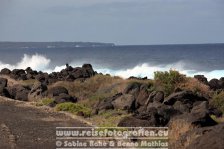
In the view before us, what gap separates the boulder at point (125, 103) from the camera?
2186 cm

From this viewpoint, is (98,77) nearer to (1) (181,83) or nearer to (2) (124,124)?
(1) (181,83)

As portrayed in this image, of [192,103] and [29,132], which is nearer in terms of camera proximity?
[29,132]

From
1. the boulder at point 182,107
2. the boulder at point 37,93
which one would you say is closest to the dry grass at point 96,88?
the boulder at point 37,93

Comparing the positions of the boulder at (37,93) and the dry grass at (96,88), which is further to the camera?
the boulder at (37,93)

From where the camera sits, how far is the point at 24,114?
20500 millimetres

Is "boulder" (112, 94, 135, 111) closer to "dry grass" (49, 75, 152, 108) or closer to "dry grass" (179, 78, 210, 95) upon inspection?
"dry grass" (49, 75, 152, 108)

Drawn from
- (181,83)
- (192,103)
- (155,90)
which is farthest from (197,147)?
(181,83)

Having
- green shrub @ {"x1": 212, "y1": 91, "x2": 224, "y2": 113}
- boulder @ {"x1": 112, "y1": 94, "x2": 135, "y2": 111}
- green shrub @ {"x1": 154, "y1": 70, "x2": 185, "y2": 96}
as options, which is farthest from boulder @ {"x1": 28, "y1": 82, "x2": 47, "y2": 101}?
green shrub @ {"x1": 212, "y1": 91, "x2": 224, "y2": 113}

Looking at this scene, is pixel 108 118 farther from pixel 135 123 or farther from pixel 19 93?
pixel 19 93

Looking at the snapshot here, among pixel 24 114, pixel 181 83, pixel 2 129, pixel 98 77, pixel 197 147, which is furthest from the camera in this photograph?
pixel 98 77

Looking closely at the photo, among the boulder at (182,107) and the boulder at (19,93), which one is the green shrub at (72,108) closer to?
the boulder at (182,107)

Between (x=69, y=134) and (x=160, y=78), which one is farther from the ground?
(x=160, y=78)

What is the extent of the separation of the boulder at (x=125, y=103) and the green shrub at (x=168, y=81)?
278cm

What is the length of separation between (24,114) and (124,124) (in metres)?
5.73
